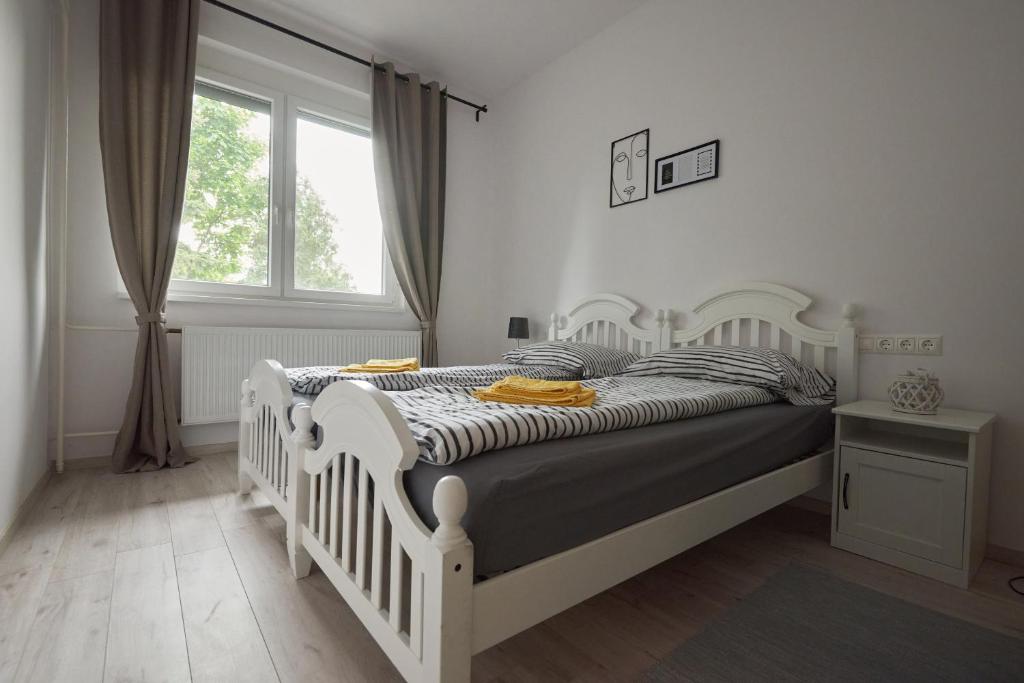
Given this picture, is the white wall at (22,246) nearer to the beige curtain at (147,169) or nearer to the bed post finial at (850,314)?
the beige curtain at (147,169)

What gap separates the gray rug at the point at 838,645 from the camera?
116 cm

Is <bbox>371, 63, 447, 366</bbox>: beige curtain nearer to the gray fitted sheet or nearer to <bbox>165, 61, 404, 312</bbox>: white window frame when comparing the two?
<bbox>165, 61, 404, 312</bbox>: white window frame

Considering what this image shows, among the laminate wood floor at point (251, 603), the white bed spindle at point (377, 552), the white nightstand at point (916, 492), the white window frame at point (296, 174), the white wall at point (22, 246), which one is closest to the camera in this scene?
the white bed spindle at point (377, 552)

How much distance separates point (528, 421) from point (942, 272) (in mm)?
1891

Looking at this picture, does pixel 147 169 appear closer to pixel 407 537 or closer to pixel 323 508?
pixel 323 508

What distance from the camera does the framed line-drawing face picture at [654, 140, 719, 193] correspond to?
265 centimetres

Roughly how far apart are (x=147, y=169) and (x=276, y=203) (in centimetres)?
73

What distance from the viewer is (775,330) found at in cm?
237

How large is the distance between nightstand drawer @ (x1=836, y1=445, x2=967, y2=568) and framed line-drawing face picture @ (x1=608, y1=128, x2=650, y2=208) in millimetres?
1922

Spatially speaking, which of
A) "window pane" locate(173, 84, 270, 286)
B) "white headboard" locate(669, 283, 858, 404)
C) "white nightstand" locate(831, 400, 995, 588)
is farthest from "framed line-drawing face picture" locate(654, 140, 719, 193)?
"window pane" locate(173, 84, 270, 286)

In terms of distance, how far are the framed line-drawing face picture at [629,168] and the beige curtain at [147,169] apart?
8.55 feet

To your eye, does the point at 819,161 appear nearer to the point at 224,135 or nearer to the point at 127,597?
the point at 127,597

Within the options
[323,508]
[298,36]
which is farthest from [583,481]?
[298,36]

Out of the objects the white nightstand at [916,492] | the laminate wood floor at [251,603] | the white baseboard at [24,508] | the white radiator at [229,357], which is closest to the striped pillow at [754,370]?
the white nightstand at [916,492]
